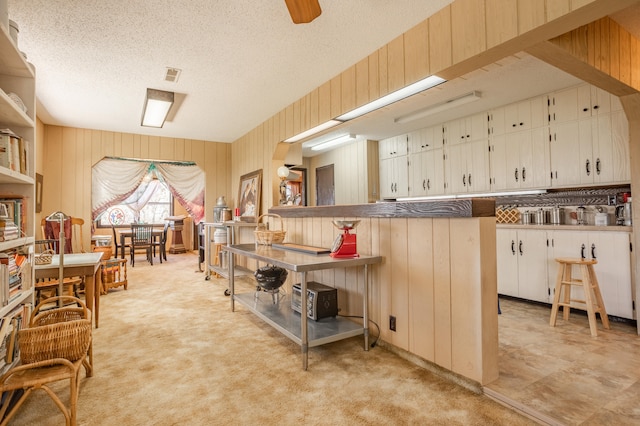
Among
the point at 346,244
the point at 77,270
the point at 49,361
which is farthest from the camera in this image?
the point at 77,270

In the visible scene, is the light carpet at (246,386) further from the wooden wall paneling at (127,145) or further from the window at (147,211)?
the window at (147,211)

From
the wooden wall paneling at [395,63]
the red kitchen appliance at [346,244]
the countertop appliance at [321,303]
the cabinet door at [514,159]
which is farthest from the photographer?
the cabinet door at [514,159]

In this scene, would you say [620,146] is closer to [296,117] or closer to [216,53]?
[296,117]

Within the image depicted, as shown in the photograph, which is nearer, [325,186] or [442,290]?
[442,290]

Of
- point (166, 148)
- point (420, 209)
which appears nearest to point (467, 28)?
point (420, 209)

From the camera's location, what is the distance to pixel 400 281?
102 inches

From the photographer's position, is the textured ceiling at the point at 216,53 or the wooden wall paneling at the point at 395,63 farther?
the wooden wall paneling at the point at 395,63

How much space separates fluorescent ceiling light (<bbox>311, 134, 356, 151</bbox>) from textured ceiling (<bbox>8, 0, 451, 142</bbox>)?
1.80 m

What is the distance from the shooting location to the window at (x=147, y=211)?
9188 millimetres

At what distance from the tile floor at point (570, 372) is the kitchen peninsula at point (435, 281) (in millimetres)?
243

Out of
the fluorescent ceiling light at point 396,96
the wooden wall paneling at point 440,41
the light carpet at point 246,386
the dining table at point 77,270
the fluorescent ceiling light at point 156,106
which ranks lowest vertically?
the light carpet at point 246,386

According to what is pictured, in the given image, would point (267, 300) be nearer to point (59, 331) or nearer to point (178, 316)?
point (178, 316)

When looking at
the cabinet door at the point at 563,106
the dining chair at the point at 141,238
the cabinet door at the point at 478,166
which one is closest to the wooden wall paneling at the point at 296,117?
the cabinet door at the point at 478,166

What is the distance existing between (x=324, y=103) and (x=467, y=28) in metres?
1.83
